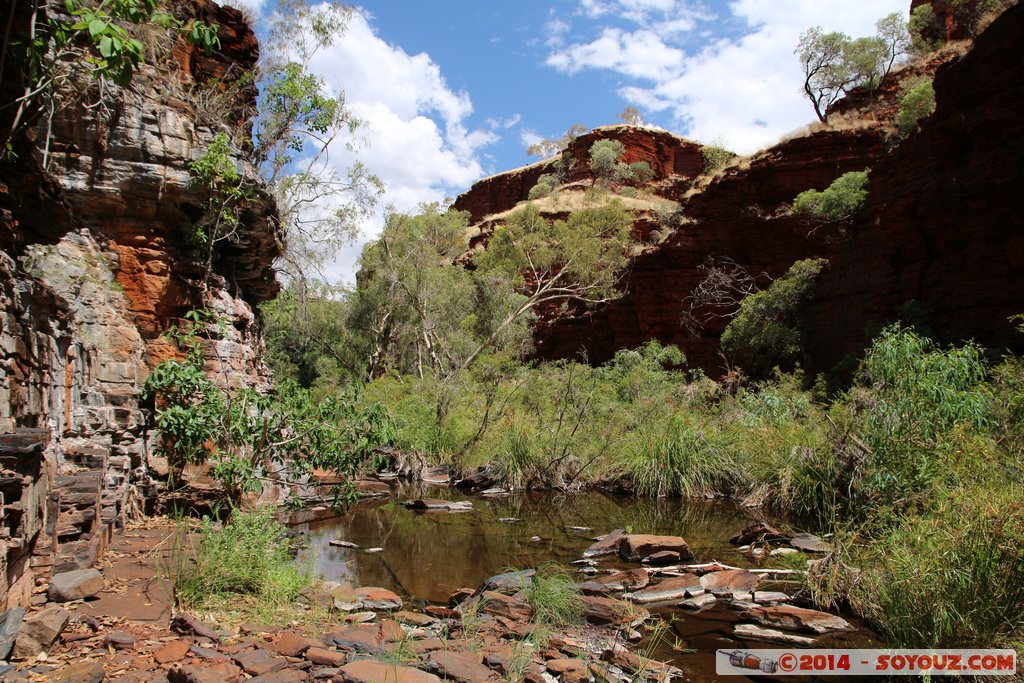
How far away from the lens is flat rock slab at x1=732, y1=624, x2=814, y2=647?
5.27 meters

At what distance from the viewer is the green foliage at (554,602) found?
548cm

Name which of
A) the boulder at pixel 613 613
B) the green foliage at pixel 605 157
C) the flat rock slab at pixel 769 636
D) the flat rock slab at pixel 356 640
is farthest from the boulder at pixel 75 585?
the green foliage at pixel 605 157

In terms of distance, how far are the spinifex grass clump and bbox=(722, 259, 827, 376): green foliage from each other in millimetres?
17672

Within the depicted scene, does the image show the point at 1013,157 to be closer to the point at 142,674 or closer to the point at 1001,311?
the point at 1001,311

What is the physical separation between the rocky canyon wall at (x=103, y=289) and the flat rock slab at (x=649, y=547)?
5.68 metres

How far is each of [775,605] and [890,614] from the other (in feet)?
4.17

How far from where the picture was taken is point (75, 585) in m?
3.94

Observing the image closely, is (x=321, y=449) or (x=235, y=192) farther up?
(x=235, y=192)

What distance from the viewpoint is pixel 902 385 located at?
891 centimetres

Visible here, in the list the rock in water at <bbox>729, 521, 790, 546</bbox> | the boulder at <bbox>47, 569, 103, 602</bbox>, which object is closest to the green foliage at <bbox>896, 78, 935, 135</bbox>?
the rock in water at <bbox>729, 521, 790, 546</bbox>

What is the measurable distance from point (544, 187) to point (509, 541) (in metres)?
40.2

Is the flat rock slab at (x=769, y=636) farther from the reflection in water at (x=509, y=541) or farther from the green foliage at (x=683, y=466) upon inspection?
the green foliage at (x=683, y=466)

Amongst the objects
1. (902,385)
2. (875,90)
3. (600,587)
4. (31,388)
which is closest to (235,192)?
(31,388)

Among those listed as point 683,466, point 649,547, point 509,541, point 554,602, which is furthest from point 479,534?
point 683,466
